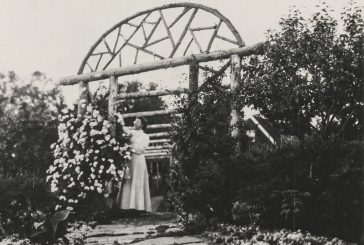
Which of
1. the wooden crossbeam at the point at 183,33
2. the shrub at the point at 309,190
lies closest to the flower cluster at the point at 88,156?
the wooden crossbeam at the point at 183,33

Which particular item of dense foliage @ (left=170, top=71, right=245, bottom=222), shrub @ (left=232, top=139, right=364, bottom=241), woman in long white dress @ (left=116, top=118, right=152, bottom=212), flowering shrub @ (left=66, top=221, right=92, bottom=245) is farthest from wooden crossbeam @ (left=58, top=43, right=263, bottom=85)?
flowering shrub @ (left=66, top=221, right=92, bottom=245)

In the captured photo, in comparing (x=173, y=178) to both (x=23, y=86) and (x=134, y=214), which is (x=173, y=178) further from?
(x=23, y=86)

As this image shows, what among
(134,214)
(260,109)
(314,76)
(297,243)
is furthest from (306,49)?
(134,214)

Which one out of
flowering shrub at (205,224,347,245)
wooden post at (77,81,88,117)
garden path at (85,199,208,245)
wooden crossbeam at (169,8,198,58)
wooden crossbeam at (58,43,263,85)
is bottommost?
garden path at (85,199,208,245)

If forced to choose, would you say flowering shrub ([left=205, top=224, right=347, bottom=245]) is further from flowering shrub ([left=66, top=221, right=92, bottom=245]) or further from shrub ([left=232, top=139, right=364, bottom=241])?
flowering shrub ([left=66, top=221, right=92, bottom=245])

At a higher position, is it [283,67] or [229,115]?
[283,67]

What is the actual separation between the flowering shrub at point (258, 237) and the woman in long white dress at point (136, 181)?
3718 millimetres

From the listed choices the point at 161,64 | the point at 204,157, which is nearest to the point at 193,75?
the point at 161,64

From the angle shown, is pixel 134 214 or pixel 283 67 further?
pixel 134 214

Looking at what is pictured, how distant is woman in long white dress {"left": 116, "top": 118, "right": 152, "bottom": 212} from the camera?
10.4m

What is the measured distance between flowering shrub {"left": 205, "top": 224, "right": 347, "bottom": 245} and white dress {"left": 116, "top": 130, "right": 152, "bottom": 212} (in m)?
3.72

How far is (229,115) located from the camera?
920 centimetres

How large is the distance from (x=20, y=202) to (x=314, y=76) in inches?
208

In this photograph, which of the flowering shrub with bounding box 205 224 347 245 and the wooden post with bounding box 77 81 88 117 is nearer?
the flowering shrub with bounding box 205 224 347 245
